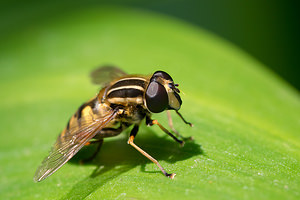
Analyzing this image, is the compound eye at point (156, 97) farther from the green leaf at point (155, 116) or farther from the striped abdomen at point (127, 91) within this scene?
the green leaf at point (155, 116)

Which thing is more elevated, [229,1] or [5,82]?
[229,1]

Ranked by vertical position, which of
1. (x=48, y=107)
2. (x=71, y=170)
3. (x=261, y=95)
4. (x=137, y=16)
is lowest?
(x=71, y=170)

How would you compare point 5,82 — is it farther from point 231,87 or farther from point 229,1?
point 229,1

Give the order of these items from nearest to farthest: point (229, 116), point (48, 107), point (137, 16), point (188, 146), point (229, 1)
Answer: point (188, 146) → point (229, 116) → point (48, 107) → point (137, 16) → point (229, 1)

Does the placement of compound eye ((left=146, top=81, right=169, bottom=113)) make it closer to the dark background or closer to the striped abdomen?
the striped abdomen

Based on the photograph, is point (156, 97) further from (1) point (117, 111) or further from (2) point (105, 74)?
(2) point (105, 74)

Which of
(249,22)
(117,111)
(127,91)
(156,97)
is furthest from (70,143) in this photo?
(249,22)

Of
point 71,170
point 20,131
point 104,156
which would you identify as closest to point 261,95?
point 104,156
